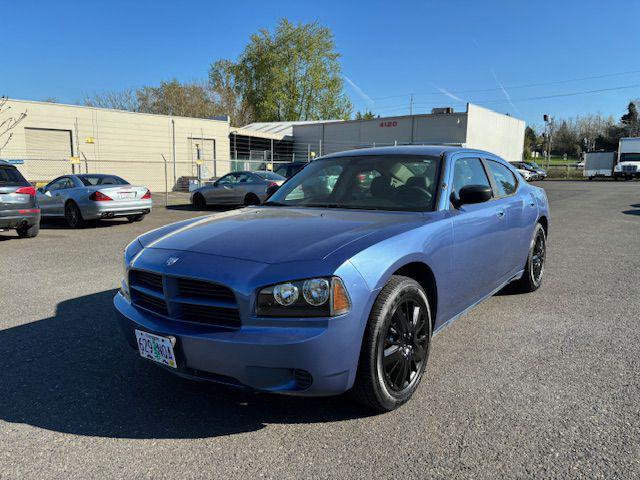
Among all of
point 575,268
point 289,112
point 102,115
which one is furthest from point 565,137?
point 575,268

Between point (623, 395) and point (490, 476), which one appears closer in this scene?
point (490, 476)

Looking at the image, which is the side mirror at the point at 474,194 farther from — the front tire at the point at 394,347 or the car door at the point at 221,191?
the car door at the point at 221,191

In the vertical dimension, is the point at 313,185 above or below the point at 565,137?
below

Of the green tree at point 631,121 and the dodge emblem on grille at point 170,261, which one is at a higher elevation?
the green tree at point 631,121

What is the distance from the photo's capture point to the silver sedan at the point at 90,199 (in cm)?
1166

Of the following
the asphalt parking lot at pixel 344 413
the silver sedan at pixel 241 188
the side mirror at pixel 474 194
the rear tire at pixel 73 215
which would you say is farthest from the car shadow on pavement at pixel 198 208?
the side mirror at pixel 474 194

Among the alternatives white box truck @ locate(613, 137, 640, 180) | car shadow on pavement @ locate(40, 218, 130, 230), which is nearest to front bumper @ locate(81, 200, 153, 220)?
car shadow on pavement @ locate(40, 218, 130, 230)

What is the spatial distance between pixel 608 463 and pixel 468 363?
4.23 ft

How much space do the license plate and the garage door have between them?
877 inches

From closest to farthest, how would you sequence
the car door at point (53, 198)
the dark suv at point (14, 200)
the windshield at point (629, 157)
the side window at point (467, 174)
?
the side window at point (467, 174) → the dark suv at point (14, 200) → the car door at point (53, 198) → the windshield at point (629, 157)

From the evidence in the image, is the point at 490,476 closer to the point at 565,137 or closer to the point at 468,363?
the point at 468,363

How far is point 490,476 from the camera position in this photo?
7.49ft

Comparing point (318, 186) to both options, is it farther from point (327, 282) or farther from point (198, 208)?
point (198, 208)

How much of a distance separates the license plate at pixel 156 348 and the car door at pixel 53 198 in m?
11.0
